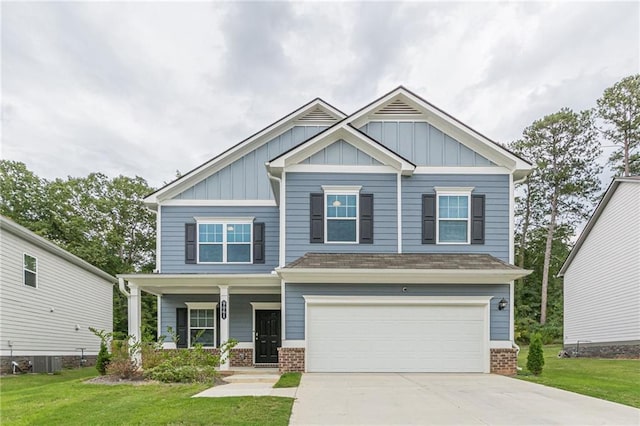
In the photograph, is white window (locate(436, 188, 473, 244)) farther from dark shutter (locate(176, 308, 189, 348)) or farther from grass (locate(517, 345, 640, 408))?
dark shutter (locate(176, 308, 189, 348))

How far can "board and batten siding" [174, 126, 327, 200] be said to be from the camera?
1473 cm

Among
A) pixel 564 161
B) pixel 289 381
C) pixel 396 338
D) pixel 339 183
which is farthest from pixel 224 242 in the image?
pixel 564 161

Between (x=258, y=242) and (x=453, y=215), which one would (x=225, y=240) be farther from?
(x=453, y=215)

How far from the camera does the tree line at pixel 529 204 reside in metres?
27.4

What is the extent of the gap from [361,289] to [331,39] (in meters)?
9.20

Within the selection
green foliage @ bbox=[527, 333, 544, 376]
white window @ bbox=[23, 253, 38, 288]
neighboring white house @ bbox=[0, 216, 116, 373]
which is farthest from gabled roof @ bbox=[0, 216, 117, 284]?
green foliage @ bbox=[527, 333, 544, 376]

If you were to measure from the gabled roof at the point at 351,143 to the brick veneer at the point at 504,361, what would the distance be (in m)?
5.20

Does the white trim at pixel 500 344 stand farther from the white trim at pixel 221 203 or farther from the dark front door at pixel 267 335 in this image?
the white trim at pixel 221 203

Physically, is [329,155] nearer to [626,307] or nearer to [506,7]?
[506,7]

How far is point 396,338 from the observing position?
1124 centimetres

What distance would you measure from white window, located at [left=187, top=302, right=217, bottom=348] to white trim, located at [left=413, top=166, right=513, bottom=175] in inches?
306

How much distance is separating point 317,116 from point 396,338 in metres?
8.10

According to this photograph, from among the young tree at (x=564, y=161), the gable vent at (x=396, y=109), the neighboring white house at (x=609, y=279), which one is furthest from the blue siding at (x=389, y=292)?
the young tree at (x=564, y=161)

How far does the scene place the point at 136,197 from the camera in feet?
104
